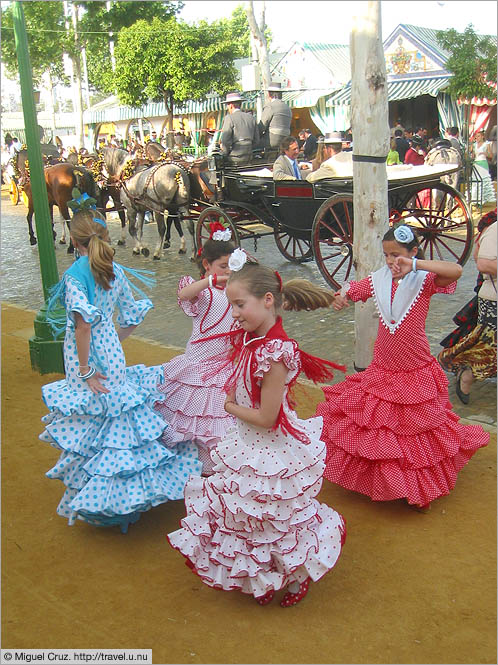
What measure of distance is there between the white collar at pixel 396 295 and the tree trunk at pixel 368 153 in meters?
1.56

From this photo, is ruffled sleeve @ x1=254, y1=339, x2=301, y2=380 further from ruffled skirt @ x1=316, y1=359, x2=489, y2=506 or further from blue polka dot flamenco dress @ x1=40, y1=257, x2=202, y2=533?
ruffled skirt @ x1=316, y1=359, x2=489, y2=506

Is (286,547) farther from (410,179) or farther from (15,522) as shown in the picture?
(410,179)

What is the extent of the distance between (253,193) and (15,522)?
681cm

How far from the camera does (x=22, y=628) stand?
3041 mm

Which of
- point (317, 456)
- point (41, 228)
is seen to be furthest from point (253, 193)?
point (317, 456)

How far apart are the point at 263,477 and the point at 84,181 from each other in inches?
472

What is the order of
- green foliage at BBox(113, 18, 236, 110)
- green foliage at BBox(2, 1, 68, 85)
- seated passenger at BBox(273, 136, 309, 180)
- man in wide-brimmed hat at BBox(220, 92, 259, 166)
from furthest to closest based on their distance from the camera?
green foliage at BBox(2, 1, 68, 85) < green foliage at BBox(113, 18, 236, 110) < man in wide-brimmed hat at BBox(220, 92, 259, 166) < seated passenger at BBox(273, 136, 309, 180)

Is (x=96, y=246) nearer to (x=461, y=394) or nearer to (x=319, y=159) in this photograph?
(x=461, y=394)

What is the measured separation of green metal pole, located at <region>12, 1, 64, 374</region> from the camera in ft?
20.0

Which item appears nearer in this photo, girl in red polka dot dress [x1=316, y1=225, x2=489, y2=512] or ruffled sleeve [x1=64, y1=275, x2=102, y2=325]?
ruffled sleeve [x1=64, y1=275, x2=102, y2=325]

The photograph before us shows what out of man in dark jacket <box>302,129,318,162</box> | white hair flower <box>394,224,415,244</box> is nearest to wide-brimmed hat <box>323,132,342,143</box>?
man in dark jacket <box>302,129,318,162</box>

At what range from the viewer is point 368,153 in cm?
561

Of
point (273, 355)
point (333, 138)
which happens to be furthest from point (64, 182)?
point (273, 355)

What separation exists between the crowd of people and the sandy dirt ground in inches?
5.6
